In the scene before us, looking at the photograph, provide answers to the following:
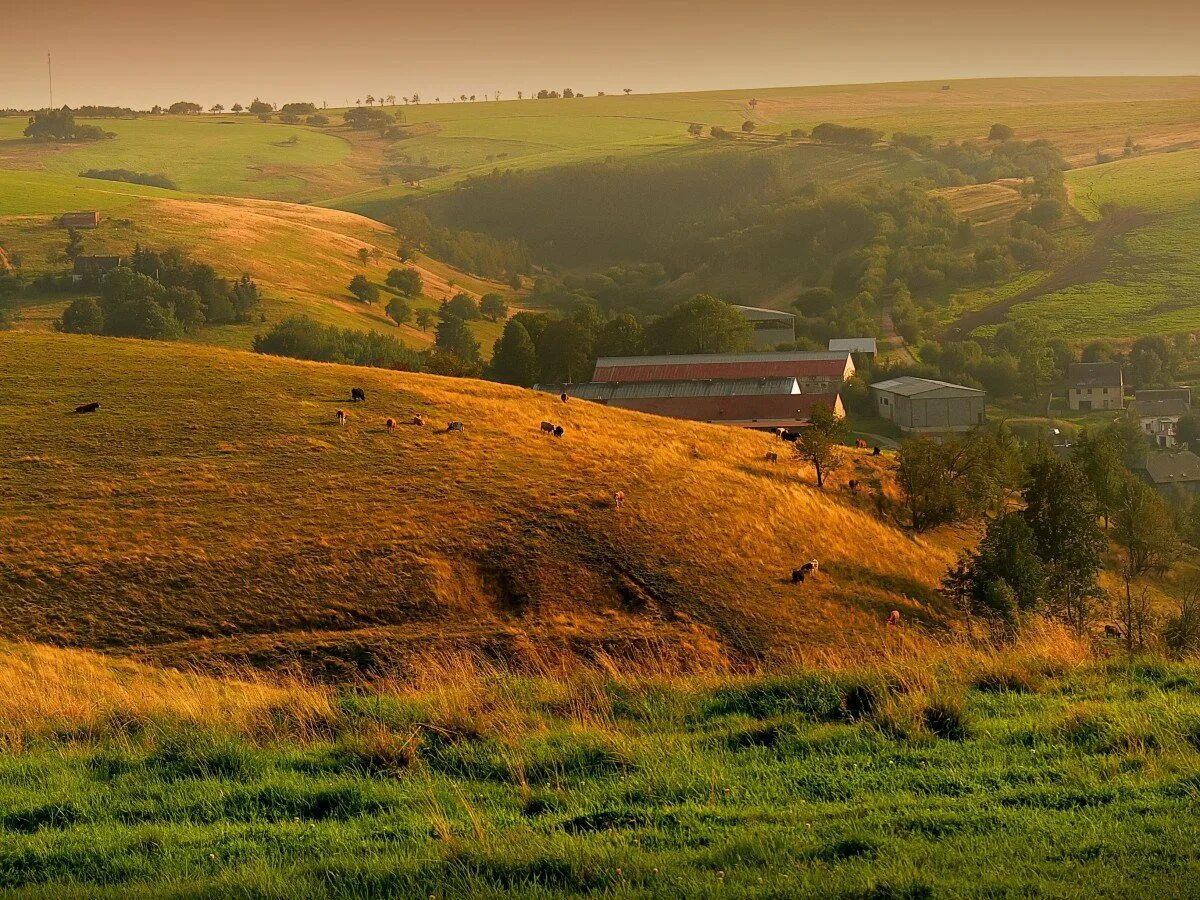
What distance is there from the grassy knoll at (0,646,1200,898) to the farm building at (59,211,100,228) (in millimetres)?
176236

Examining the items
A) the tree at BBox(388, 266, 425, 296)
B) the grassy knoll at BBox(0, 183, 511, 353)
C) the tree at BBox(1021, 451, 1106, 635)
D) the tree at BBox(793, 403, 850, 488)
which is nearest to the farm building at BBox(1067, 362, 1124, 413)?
the grassy knoll at BBox(0, 183, 511, 353)

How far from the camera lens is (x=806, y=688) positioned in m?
12.7

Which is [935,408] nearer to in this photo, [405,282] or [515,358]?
[515,358]

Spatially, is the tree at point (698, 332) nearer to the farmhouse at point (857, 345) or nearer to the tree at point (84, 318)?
the farmhouse at point (857, 345)

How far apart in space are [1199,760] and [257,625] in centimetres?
2837

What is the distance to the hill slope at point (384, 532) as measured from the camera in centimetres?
3425

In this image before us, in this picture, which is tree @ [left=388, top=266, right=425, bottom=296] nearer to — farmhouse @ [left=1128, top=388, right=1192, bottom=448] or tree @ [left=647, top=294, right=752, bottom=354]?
tree @ [left=647, top=294, right=752, bottom=354]

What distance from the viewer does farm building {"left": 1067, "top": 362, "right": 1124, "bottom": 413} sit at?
438 feet

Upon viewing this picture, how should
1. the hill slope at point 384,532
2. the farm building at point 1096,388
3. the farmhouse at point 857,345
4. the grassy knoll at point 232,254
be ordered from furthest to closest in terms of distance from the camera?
the farmhouse at point 857,345 → the grassy knoll at point 232,254 → the farm building at point 1096,388 → the hill slope at point 384,532

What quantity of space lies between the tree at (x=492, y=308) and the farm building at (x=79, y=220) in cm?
5884

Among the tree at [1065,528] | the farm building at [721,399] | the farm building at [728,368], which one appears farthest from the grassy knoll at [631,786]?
the farm building at [728,368]

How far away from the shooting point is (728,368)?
111 meters

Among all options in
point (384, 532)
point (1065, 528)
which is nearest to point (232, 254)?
point (384, 532)

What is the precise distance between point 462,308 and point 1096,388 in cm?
8777
